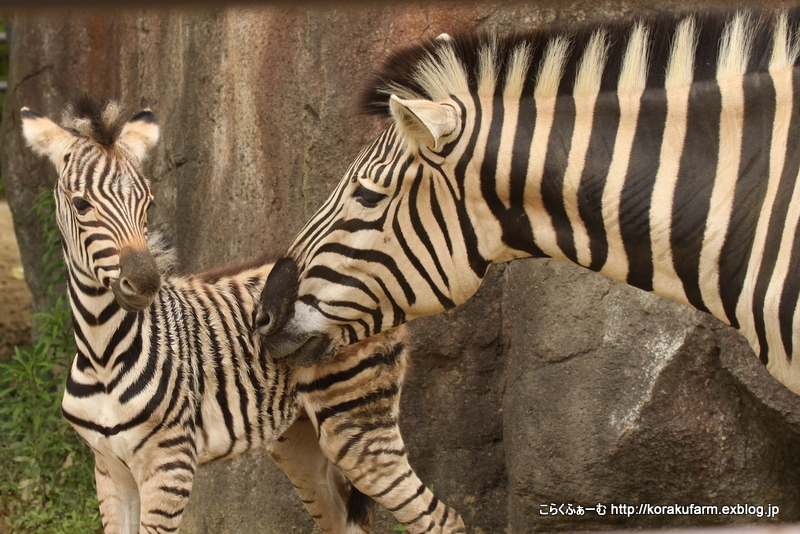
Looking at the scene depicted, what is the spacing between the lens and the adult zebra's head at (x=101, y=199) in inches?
136

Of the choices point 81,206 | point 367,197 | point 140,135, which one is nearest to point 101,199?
point 81,206

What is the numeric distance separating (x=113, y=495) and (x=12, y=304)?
6.65 metres

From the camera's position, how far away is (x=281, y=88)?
210 inches

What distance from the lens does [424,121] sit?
115 inches

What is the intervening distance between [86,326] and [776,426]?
398 centimetres

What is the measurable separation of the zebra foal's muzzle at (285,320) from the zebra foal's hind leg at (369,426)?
791mm

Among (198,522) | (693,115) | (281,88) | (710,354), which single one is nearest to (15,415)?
(198,522)

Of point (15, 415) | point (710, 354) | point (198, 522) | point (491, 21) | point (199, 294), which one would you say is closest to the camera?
point (199, 294)

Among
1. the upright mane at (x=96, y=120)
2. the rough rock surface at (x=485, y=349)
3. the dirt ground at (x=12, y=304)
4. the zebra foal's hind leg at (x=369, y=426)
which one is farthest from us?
the dirt ground at (x=12, y=304)

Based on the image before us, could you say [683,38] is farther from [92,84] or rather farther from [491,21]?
[92,84]

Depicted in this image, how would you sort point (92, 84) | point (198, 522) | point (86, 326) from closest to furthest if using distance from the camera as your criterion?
point (86, 326) → point (198, 522) → point (92, 84)

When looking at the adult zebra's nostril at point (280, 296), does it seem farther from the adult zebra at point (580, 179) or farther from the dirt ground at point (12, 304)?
the dirt ground at point (12, 304)

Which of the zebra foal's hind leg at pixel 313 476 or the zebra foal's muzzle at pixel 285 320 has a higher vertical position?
the zebra foal's muzzle at pixel 285 320

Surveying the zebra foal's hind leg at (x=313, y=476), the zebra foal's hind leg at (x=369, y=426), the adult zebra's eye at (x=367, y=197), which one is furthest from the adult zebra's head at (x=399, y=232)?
the zebra foal's hind leg at (x=313, y=476)
